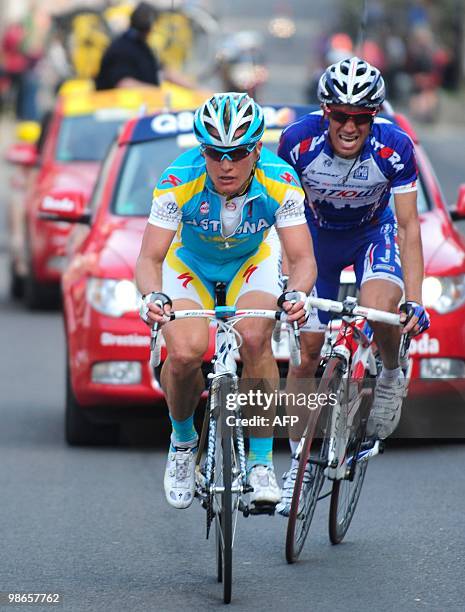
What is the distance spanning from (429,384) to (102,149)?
6.26m

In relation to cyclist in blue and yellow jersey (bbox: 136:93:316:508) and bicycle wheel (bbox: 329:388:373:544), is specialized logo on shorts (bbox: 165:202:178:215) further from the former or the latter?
bicycle wheel (bbox: 329:388:373:544)

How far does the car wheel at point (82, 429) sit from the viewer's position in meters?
9.90

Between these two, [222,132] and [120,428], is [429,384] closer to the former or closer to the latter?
[120,428]

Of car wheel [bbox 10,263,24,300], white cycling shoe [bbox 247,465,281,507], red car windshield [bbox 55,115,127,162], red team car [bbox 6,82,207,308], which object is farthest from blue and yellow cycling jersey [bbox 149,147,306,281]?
car wheel [bbox 10,263,24,300]

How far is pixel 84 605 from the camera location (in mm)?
6641

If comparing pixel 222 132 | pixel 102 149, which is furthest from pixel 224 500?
pixel 102 149

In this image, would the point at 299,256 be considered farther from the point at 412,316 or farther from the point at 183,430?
the point at 183,430

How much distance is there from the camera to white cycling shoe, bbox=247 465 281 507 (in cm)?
703

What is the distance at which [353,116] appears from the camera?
7.73m

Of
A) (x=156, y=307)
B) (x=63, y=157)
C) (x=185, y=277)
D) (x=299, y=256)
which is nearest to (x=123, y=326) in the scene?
(x=185, y=277)

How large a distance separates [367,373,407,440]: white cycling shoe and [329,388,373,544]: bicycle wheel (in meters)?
0.05

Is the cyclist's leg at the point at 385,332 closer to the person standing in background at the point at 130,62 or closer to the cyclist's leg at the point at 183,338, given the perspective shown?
the cyclist's leg at the point at 183,338

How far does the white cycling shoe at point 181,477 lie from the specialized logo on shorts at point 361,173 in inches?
56.7

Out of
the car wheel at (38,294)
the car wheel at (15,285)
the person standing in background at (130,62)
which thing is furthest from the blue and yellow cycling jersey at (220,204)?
the person standing in background at (130,62)
